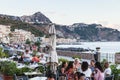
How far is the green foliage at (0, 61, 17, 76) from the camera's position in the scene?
14484 mm

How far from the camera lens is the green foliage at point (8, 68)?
14.5 meters

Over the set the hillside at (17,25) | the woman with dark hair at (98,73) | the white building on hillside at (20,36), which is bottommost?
the white building on hillside at (20,36)

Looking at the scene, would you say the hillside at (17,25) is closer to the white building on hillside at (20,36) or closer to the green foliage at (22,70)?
the white building on hillside at (20,36)

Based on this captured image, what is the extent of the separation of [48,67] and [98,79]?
3.95 meters

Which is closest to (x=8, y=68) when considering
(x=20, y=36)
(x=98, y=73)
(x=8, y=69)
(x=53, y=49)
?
(x=8, y=69)

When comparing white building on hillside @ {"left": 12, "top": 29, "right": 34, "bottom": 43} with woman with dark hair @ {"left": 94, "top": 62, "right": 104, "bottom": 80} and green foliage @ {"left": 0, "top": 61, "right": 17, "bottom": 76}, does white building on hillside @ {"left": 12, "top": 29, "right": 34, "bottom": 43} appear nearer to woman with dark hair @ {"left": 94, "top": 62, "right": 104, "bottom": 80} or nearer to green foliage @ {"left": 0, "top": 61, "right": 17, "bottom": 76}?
green foliage @ {"left": 0, "top": 61, "right": 17, "bottom": 76}

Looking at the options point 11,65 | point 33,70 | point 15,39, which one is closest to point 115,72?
point 33,70

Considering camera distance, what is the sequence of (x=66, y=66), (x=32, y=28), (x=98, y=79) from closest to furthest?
1. (x=98, y=79)
2. (x=66, y=66)
3. (x=32, y=28)

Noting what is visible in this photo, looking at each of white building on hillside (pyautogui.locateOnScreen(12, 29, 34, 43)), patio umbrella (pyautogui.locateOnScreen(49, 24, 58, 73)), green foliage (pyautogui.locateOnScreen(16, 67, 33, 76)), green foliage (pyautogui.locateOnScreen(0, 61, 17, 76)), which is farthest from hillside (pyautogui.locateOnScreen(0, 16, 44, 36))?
patio umbrella (pyautogui.locateOnScreen(49, 24, 58, 73))

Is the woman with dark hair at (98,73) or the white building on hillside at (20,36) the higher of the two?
the woman with dark hair at (98,73)

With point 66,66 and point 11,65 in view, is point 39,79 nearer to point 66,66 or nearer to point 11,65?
point 66,66

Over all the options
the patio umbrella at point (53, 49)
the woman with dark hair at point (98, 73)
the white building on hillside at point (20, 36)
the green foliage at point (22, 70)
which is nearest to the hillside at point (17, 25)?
the white building on hillside at point (20, 36)

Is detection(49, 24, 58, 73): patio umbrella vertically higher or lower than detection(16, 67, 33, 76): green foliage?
higher

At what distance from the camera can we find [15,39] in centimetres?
15550
